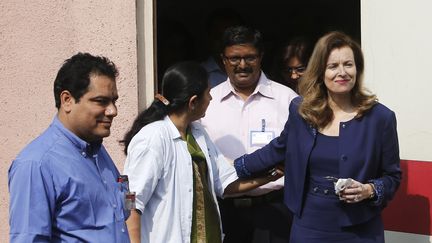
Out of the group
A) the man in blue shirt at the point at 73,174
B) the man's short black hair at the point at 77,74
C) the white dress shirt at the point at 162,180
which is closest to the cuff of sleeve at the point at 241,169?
the white dress shirt at the point at 162,180

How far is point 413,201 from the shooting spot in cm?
367

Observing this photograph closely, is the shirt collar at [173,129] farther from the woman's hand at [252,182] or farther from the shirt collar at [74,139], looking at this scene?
the shirt collar at [74,139]

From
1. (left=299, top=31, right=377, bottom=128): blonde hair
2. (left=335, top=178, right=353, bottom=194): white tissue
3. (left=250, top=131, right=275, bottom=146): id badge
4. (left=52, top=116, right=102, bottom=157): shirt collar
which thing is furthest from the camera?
(left=250, top=131, right=275, bottom=146): id badge

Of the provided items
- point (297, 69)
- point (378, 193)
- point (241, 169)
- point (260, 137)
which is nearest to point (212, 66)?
point (297, 69)

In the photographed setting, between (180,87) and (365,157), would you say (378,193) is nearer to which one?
(365,157)

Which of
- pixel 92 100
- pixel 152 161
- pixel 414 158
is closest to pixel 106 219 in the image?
pixel 92 100

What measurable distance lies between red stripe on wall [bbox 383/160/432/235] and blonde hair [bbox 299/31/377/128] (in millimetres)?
537

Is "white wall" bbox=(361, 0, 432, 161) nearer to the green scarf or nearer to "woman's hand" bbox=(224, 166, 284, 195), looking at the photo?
"woman's hand" bbox=(224, 166, 284, 195)

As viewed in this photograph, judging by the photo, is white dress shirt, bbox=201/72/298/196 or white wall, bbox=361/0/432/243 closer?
white wall, bbox=361/0/432/243

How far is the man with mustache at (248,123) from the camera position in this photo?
3914 mm

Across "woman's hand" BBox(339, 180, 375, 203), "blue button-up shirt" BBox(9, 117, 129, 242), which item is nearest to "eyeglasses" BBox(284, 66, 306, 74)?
"woman's hand" BBox(339, 180, 375, 203)

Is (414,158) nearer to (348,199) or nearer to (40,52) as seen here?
(348,199)

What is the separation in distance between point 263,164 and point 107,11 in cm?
148

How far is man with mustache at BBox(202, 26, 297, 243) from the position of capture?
3914 mm
